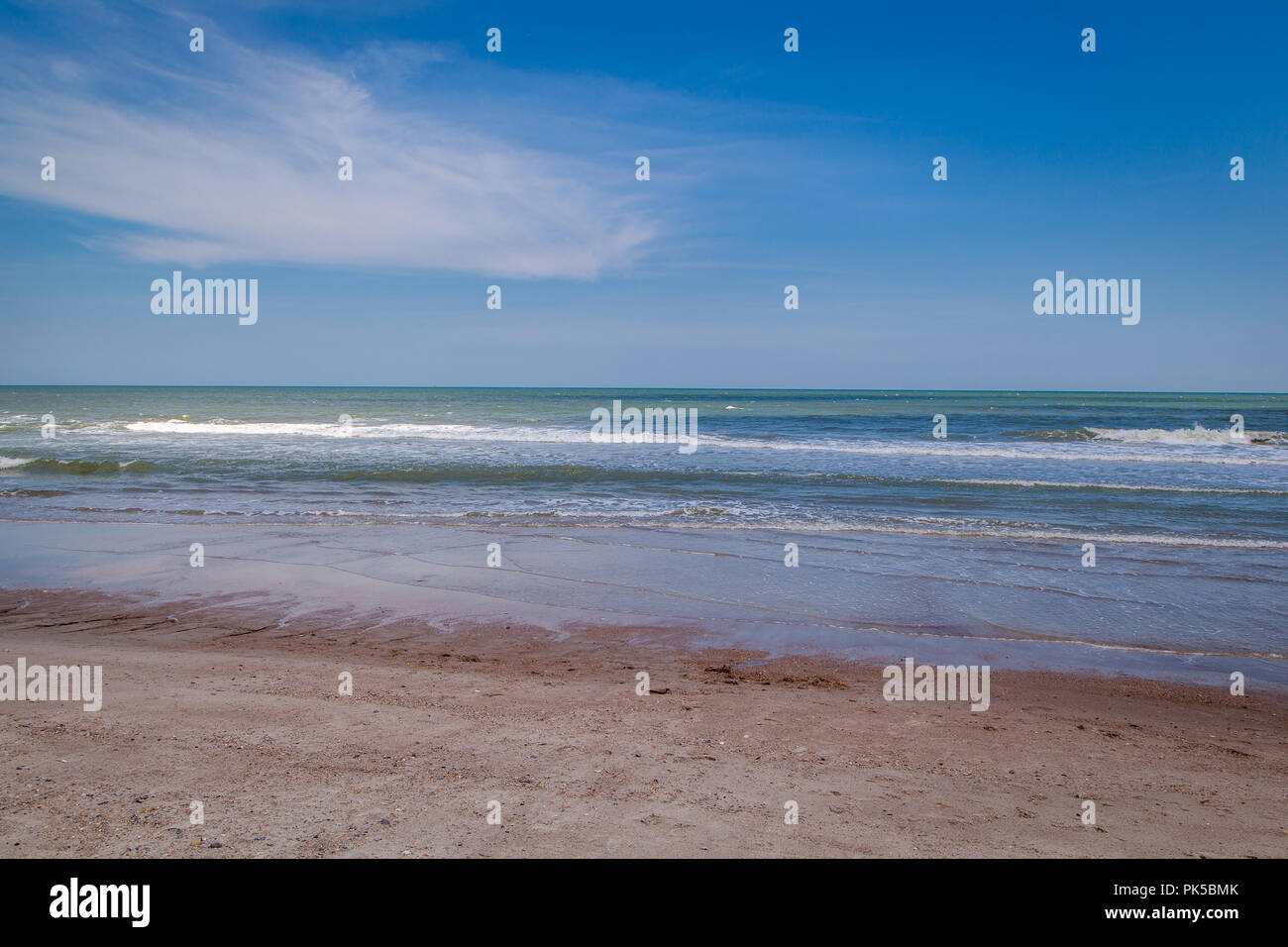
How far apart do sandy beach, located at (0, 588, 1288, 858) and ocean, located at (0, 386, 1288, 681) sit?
190 centimetres

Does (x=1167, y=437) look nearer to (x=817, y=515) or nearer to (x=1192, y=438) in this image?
(x=1192, y=438)

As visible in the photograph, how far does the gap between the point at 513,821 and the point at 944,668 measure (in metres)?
4.46

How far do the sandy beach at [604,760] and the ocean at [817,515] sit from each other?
1.90m

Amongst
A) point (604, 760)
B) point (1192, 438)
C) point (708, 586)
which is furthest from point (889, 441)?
point (604, 760)

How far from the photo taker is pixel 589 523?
45.4ft

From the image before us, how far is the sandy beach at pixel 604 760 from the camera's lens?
3.49 metres

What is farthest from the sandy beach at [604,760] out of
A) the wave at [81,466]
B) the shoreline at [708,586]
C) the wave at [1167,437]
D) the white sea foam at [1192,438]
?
the white sea foam at [1192,438]

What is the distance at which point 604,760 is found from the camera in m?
4.39

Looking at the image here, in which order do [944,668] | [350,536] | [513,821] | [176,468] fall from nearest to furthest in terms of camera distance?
1. [513,821]
2. [944,668]
3. [350,536]
4. [176,468]

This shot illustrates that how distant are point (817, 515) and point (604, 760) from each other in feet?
37.0
